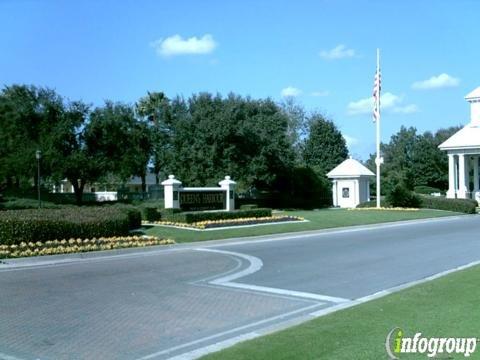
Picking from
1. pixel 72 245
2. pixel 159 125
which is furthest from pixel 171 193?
pixel 159 125

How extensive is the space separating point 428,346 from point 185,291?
5.67 metres

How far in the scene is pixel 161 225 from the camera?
86.5 ft

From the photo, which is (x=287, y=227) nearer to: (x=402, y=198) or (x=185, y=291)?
(x=185, y=291)

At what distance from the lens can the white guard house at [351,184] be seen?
160 ft

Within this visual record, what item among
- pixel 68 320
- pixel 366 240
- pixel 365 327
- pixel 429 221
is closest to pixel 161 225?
pixel 366 240

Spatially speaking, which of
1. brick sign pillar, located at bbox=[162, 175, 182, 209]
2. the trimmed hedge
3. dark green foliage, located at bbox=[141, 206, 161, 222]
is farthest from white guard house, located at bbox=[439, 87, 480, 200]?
the trimmed hedge

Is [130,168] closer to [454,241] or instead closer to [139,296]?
[454,241]

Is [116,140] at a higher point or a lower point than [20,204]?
higher

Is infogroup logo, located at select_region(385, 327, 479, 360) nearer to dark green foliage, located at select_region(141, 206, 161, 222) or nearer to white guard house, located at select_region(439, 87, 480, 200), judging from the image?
dark green foliage, located at select_region(141, 206, 161, 222)

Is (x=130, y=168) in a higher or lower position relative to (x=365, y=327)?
higher

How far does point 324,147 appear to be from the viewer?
70812 millimetres

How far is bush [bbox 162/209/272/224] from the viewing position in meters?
26.4

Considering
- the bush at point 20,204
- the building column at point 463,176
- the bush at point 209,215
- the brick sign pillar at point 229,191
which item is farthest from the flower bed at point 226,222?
the building column at point 463,176

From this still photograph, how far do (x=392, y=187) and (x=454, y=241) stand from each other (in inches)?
948
